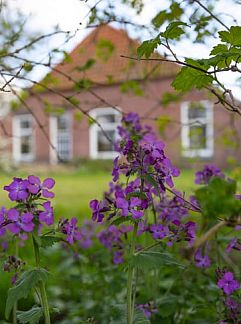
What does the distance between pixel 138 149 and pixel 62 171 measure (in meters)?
18.2

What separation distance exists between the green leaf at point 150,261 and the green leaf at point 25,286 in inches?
7.2

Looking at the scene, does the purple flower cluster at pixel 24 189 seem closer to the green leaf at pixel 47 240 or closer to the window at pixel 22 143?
the green leaf at pixel 47 240

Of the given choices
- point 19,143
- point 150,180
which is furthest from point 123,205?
point 19,143

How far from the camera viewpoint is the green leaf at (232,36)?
103 centimetres

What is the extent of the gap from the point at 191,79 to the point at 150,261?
0.40m

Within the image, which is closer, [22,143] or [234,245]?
[234,245]

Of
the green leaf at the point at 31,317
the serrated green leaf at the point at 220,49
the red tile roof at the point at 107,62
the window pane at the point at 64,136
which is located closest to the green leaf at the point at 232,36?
the serrated green leaf at the point at 220,49

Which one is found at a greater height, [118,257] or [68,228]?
[68,228]

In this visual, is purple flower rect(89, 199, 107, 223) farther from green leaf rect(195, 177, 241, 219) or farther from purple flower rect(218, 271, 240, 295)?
green leaf rect(195, 177, 241, 219)

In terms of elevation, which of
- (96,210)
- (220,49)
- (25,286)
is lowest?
(25,286)

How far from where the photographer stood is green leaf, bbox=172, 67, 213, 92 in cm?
106

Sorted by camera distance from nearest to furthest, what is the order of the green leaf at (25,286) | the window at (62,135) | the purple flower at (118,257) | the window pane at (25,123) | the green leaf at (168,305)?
the green leaf at (25,286) < the green leaf at (168,305) < the purple flower at (118,257) < the window at (62,135) < the window pane at (25,123)

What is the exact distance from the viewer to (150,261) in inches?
38.9

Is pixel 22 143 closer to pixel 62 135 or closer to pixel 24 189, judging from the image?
pixel 62 135
